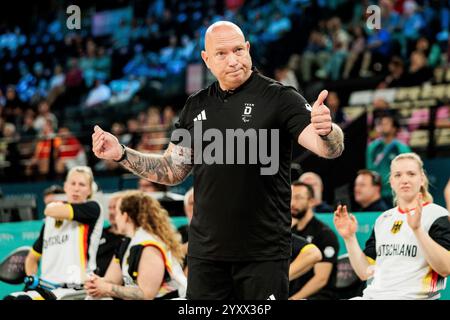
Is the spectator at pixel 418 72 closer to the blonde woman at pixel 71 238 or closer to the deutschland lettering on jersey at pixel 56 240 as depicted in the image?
the blonde woman at pixel 71 238

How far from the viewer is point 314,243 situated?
22.3 feet

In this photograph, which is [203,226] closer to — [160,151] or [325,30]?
[160,151]

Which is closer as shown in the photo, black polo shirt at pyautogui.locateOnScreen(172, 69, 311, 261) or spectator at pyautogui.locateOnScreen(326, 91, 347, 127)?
black polo shirt at pyautogui.locateOnScreen(172, 69, 311, 261)

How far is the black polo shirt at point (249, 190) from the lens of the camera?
11.9 feet

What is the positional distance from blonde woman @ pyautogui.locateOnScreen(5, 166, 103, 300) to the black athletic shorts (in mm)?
3222

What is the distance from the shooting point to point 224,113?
12.3 feet

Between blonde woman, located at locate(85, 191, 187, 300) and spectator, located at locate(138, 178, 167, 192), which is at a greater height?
spectator, located at locate(138, 178, 167, 192)

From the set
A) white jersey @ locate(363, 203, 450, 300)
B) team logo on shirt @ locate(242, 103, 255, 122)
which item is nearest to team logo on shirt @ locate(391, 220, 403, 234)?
white jersey @ locate(363, 203, 450, 300)

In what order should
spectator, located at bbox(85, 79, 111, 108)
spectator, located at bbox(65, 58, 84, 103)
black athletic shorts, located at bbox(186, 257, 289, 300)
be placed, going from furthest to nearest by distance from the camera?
spectator, located at bbox(65, 58, 84, 103)
spectator, located at bbox(85, 79, 111, 108)
black athletic shorts, located at bbox(186, 257, 289, 300)

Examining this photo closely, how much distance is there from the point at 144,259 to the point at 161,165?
225 centimetres

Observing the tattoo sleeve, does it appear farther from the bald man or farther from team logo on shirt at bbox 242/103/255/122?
team logo on shirt at bbox 242/103/255/122

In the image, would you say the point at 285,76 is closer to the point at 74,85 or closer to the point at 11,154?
the point at 11,154

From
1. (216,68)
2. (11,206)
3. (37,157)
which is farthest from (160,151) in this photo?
(216,68)

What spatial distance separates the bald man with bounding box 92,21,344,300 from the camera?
3.63 metres
